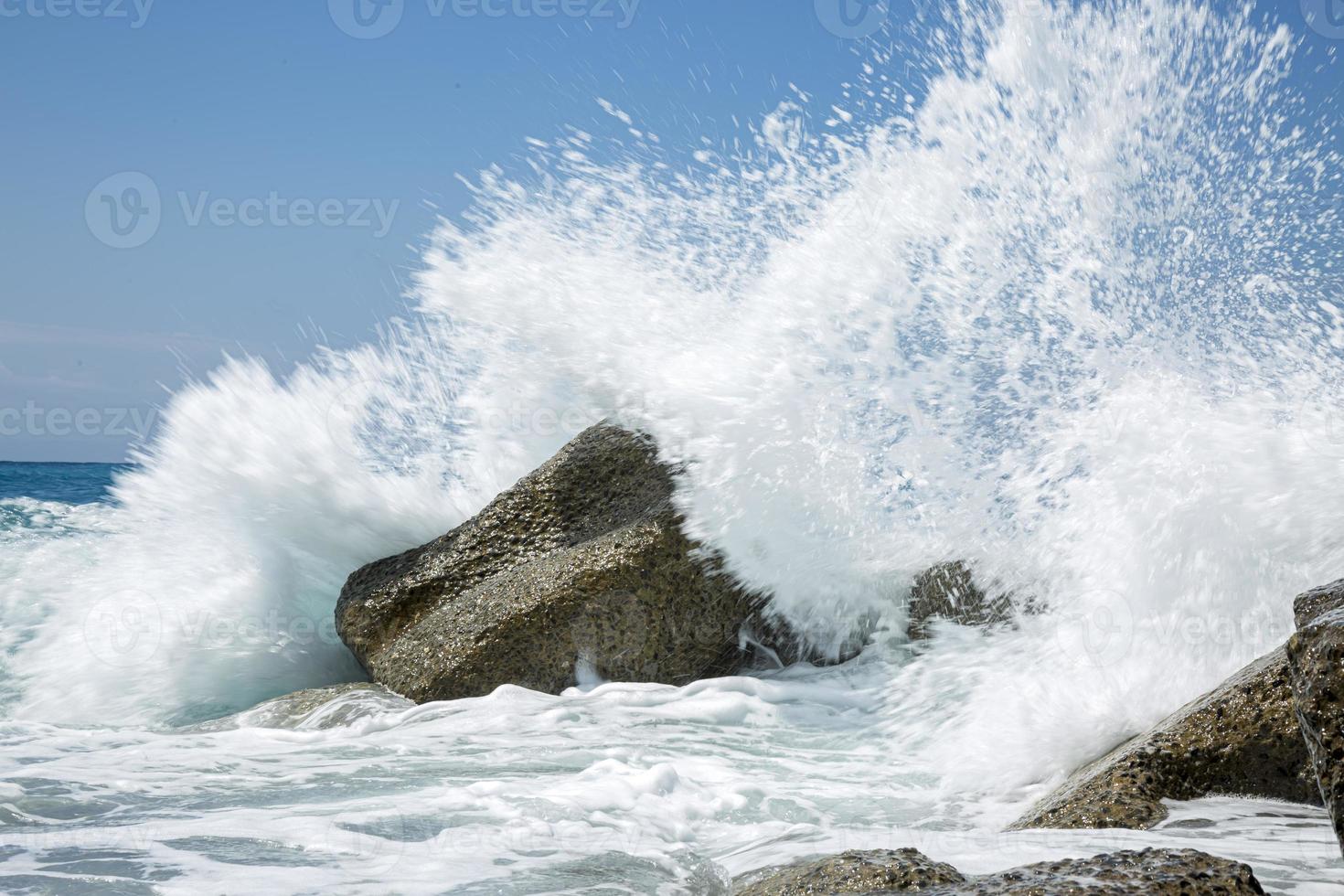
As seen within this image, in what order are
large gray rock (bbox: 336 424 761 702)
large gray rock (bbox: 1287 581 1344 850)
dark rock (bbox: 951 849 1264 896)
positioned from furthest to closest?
large gray rock (bbox: 336 424 761 702)
large gray rock (bbox: 1287 581 1344 850)
dark rock (bbox: 951 849 1264 896)

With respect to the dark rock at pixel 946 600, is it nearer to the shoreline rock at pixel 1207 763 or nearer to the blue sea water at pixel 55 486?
the shoreline rock at pixel 1207 763

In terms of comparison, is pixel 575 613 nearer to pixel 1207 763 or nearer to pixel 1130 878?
pixel 1207 763

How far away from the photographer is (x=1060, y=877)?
174 cm

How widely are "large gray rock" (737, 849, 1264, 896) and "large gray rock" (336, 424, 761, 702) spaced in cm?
276

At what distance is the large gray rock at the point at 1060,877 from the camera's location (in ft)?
5.49

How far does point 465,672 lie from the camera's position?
4832 millimetres

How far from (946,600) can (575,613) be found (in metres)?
1.69

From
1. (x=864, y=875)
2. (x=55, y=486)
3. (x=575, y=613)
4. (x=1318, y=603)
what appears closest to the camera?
(x=864, y=875)

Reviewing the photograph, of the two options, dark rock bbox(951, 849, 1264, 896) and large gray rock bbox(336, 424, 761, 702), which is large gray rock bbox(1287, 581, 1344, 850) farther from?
large gray rock bbox(336, 424, 761, 702)

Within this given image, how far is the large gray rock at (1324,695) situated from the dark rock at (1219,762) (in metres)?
0.87

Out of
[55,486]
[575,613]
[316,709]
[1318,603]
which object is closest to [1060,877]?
[1318,603]

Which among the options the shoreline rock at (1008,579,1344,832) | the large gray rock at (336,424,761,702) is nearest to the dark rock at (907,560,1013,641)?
the large gray rock at (336,424,761,702)

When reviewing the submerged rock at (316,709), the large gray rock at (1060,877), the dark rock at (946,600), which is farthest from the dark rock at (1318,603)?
the submerged rock at (316,709)

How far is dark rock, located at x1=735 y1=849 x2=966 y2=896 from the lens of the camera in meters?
2.02
